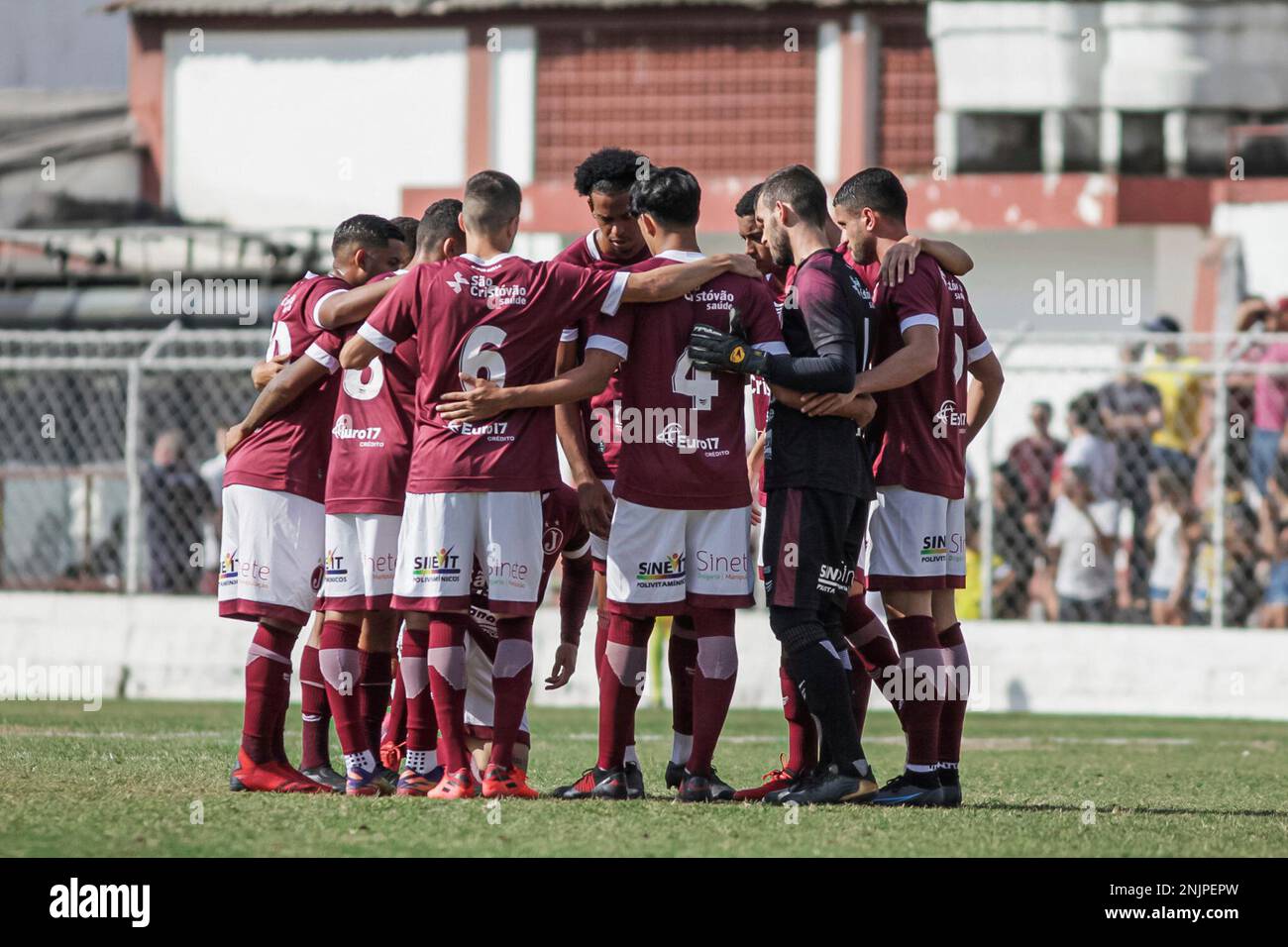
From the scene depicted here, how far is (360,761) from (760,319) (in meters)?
2.35

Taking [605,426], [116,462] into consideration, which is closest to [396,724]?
[605,426]

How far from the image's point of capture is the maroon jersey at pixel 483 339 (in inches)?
295

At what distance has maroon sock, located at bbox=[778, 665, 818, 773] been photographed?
8234 mm

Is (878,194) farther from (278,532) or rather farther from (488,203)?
(278,532)

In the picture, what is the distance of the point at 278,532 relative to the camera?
8141 millimetres

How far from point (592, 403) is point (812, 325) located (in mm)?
1474

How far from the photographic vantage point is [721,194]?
23.9 meters

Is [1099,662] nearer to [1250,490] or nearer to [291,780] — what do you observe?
[1250,490]

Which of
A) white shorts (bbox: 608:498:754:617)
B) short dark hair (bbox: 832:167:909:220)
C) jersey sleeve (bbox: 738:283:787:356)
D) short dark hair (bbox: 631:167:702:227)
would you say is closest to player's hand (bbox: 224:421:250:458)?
white shorts (bbox: 608:498:754:617)

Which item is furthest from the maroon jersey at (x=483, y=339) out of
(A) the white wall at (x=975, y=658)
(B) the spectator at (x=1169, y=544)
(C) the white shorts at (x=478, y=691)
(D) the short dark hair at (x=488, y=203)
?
(B) the spectator at (x=1169, y=544)

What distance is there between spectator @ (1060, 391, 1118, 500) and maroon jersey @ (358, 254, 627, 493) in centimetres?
812

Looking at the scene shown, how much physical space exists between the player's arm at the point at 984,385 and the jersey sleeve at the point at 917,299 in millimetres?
647

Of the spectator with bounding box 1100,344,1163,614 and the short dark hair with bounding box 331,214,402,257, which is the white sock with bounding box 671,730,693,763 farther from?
the spectator with bounding box 1100,344,1163,614

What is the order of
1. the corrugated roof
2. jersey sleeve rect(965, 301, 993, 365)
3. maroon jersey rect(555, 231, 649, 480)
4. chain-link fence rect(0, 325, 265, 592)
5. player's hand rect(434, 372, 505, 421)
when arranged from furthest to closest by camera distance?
the corrugated roof < chain-link fence rect(0, 325, 265, 592) < maroon jersey rect(555, 231, 649, 480) < jersey sleeve rect(965, 301, 993, 365) < player's hand rect(434, 372, 505, 421)
